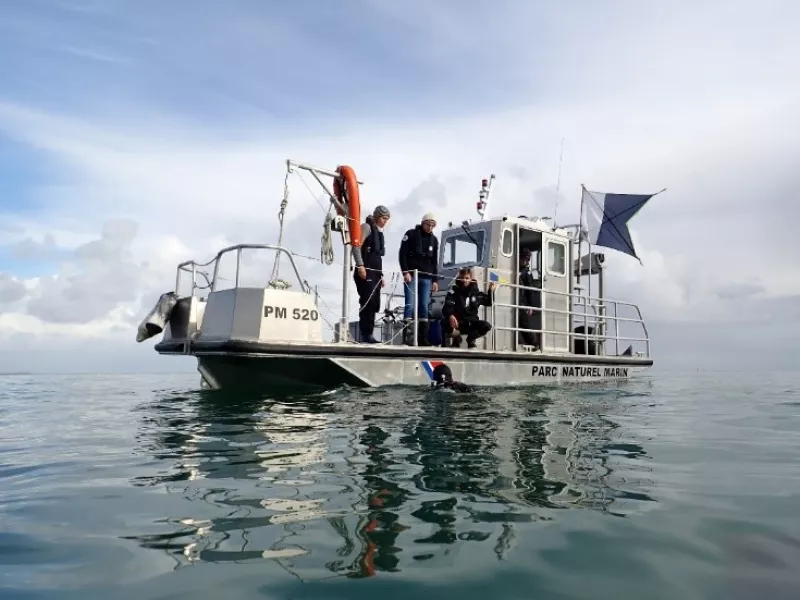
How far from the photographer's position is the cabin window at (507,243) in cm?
1059

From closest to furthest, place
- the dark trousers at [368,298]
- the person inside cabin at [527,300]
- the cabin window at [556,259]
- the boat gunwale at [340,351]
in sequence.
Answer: the boat gunwale at [340,351] < the dark trousers at [368,298] < the person inside cabin at [527,300] < the cabin window at [556,259]

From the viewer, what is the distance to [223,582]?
1978mm

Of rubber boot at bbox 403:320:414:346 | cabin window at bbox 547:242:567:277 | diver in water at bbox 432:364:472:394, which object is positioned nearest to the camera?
diver in water at bbox 432:364:472:394

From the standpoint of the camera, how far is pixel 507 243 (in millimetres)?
10688

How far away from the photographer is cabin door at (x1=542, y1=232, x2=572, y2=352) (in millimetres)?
11125

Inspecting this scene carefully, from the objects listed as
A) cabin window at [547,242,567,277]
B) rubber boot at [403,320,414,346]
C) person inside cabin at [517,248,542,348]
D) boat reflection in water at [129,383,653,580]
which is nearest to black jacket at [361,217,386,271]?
rubber boot at [403,320,414,346]

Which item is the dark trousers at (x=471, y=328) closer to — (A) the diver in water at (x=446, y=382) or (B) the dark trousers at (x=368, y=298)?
(A) the diver in water at (x=446, y=382)

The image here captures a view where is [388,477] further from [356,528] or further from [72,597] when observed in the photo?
[72,597]

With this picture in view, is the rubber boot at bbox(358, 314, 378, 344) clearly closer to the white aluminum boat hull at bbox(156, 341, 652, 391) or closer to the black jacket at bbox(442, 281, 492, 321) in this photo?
the white aluminum boat hull at bbox(156, 341, 652, 391)

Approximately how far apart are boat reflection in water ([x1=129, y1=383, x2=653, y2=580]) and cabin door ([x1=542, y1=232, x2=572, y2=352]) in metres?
4.87

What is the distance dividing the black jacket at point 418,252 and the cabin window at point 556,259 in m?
2.69

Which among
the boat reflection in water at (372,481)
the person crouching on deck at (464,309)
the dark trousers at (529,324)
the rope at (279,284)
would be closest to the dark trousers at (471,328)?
the person crouching on deck at (464,309)

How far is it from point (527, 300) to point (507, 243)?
111 centimetres

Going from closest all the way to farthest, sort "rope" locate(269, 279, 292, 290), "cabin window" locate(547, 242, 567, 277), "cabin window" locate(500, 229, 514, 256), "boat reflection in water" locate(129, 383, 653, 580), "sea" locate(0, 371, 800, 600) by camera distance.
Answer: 1. "sea" locate(0, 371, 800, 600)
2. "boat reflection in water" locate(129, 383, 653, 580)
3. "rope" locate(269, 279, 292, 290)
4. "cabin window" locate(500, 229, 514, 256)
5. "cabin window" locate(547, 242, 567, 277)
